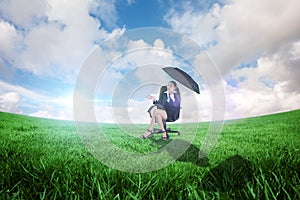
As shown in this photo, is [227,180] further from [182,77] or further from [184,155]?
[184,155]

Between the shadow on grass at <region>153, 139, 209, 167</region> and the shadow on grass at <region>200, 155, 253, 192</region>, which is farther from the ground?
the shadow on grass at <region>153, 139, 209, 167</region>

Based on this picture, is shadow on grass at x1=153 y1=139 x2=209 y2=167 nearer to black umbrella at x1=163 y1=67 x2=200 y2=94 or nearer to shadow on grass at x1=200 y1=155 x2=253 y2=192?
shadow on grass at x1=200 y1=155 x2=253 y2=192

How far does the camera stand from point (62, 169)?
8.87 feet

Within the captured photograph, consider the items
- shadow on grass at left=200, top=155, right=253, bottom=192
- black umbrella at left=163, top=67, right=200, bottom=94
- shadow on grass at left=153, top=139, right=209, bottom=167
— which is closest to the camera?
shadow on grass at left=200, top=155, right=253, bottom=192

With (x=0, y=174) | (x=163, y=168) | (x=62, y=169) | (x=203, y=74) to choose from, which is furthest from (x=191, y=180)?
(x=0, y=174)

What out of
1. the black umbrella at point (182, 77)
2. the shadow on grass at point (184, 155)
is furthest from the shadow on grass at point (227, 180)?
the black umbrella at point (182, 77)

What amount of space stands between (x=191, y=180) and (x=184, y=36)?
5.18ft

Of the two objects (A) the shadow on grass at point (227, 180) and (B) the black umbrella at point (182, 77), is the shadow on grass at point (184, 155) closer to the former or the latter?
(A) the shadow on grass at point (227, 180)

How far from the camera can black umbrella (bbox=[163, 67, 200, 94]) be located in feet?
10.5

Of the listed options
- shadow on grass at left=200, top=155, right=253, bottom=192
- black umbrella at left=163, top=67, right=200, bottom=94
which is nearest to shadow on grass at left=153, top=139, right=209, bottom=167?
shadow on grass at left=200, top=155, right=253, bottom=192

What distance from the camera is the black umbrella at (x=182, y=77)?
3.19 m


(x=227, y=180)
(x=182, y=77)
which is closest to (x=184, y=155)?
(x=182, y=77)

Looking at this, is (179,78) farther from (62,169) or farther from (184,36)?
(62,169)

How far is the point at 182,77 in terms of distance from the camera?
3.30m
